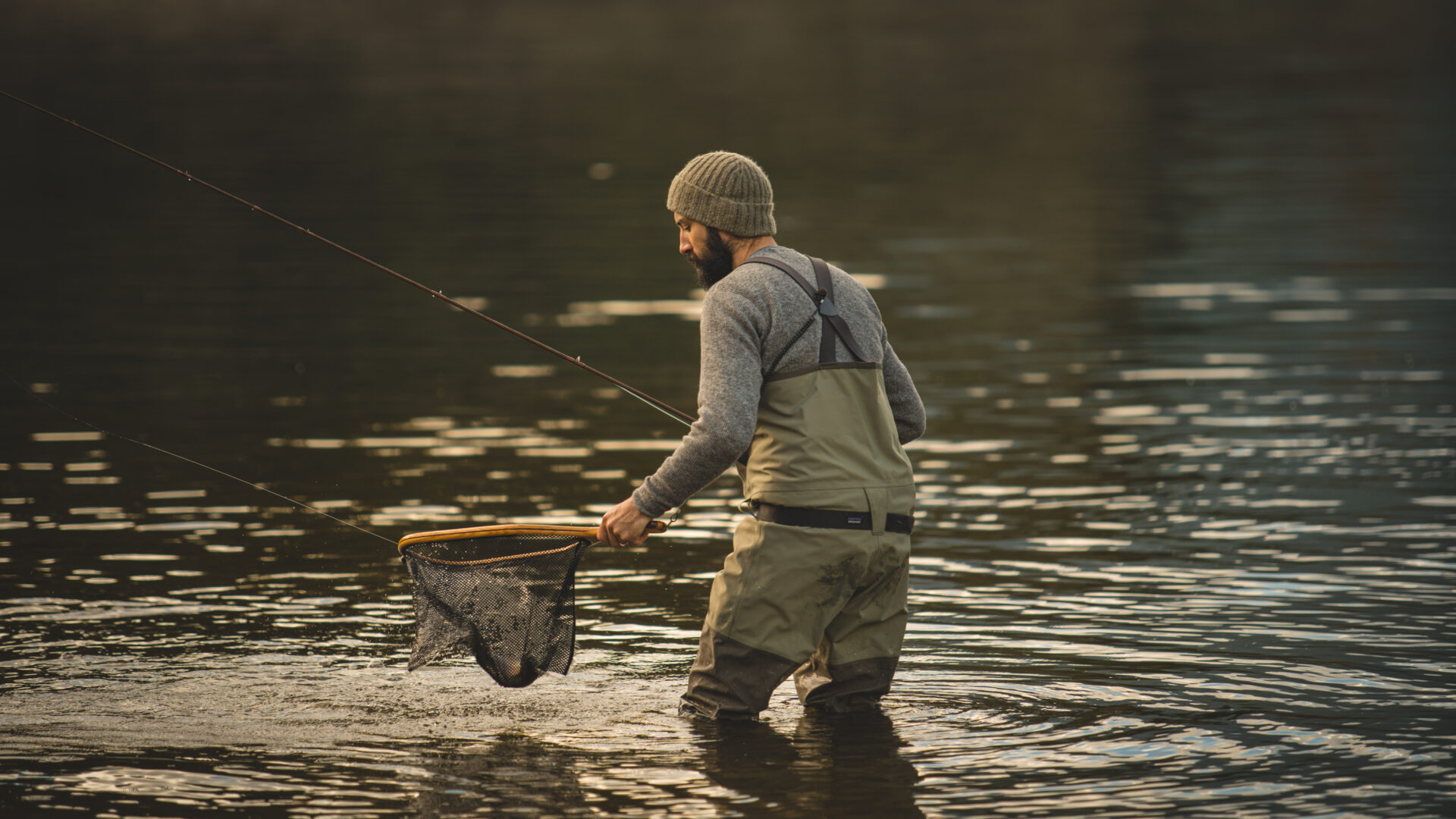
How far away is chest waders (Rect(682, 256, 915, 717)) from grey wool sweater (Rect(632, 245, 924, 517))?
0.04 metres

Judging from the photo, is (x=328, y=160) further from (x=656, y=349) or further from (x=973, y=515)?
(x=973, y=515)

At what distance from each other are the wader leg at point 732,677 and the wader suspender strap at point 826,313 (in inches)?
33.2

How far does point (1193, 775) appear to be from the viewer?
5.79 metres

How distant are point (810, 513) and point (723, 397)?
44cm

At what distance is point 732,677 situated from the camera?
6.09 meters

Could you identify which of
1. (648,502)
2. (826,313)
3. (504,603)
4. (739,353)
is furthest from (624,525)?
(826,313)

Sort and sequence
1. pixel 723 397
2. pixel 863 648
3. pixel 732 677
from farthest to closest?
1. pixel 863 648
2. pixel 732 677
3. pixel 723 397

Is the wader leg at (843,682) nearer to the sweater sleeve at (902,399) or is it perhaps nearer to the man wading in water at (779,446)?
the man wading in water at (779,446)

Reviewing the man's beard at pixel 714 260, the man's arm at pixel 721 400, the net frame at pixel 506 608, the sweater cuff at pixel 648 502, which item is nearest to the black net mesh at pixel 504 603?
the net frame at pixel 506 608

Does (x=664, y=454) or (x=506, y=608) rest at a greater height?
(x=664, y=454)

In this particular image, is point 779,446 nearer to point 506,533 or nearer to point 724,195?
point 724,195

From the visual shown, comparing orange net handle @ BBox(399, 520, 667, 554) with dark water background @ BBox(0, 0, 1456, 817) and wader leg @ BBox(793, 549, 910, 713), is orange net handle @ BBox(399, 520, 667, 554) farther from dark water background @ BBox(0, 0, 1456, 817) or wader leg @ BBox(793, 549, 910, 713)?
wader leg @ BBox(793, 549, 910, 713)

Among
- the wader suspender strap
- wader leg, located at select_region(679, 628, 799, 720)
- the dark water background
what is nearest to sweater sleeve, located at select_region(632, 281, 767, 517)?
the wader suspender strap

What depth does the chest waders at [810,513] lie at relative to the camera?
5867mm
